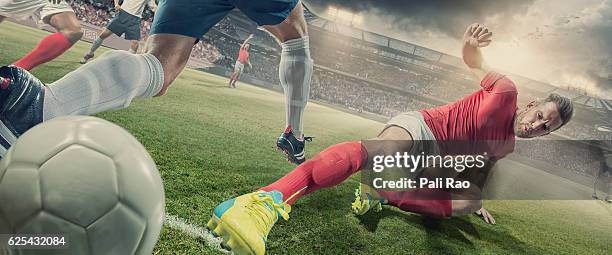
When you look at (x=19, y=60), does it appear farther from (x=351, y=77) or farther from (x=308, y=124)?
(x=351, y=77)

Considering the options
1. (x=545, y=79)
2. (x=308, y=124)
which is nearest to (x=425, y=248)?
(x=308, y=124)

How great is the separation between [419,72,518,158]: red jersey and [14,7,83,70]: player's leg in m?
3.26

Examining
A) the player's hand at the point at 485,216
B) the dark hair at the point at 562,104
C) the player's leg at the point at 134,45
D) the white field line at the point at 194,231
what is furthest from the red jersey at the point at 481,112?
the player's leg at the point at 134,45

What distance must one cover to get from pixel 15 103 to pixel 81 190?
67 centimetres

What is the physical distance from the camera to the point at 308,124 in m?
4.56

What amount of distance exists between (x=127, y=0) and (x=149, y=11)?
565 mm

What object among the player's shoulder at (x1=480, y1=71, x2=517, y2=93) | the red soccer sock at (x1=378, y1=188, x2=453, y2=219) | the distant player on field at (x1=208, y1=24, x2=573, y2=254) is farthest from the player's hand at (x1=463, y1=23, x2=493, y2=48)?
the red soccer sock at (x1=378, y1=188, x2=453, y2=219)

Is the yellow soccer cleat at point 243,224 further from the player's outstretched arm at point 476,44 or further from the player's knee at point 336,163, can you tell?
the player's outstretched arm at point 476,44

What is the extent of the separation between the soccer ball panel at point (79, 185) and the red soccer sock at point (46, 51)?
2.92 meters

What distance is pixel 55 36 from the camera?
3.21 metres

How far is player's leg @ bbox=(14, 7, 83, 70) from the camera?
2.98m

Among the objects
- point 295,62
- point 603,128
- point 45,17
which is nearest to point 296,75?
point 295,62

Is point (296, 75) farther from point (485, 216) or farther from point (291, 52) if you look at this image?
point (485, 216)

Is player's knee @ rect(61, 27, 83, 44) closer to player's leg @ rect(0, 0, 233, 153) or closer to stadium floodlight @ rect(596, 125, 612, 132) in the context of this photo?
player's leg @ rect(0, 0, 233, 153)
